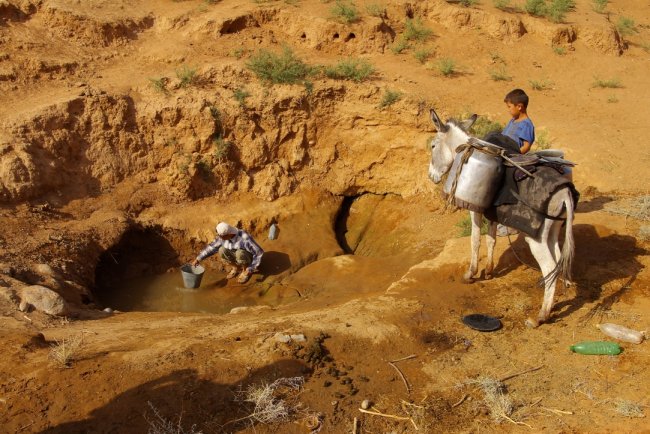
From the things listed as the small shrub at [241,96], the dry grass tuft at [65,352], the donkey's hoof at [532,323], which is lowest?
the donkey's hoof at [532,323]

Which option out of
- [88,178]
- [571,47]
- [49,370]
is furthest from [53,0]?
[571,47]

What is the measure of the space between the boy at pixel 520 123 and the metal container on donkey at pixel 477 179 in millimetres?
631

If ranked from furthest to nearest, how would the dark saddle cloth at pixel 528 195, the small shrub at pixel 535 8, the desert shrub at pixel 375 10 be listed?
the small shrub at pixel 535 8
the desert shrub at pixel 375 10
the dark saddle cloth at pixel 528 195

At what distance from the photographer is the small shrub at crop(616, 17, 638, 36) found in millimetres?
13078

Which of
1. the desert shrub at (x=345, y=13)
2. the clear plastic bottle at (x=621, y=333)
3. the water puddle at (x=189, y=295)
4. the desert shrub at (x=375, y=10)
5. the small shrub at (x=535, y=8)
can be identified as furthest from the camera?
the small shrub at (x=535, y=8)

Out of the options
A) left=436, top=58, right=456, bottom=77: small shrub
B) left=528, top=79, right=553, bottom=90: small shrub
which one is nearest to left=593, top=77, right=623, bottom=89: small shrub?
left=528, top=79, right=553, bottom=90: small shrub

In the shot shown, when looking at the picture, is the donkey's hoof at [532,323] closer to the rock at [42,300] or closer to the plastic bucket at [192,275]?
the plastic bucket at [192,275]

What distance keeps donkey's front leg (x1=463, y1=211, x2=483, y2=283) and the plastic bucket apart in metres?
3.82

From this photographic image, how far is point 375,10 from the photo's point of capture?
1105 cm

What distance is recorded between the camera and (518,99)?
16.1ft

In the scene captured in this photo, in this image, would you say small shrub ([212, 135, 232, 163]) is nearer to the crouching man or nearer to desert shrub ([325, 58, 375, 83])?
the crouching man

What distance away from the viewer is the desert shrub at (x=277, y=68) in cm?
888

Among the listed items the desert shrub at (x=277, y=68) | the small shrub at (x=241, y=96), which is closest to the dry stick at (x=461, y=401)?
the small shrub at (x=241, y=96)

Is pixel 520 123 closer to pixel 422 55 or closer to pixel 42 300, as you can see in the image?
pixel 42 300
